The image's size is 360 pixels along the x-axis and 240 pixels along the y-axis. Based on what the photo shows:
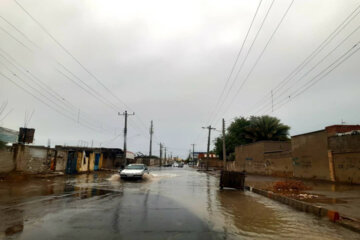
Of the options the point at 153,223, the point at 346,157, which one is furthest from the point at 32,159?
the point at 346,157

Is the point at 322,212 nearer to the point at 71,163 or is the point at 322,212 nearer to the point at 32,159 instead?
the point at 32,159

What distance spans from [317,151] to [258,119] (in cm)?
2190

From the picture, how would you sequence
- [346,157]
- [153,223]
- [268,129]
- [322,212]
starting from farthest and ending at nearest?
1. [268,129]
2. [346,157]
3. [322,212]
4. [153,223]

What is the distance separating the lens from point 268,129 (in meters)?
43.0

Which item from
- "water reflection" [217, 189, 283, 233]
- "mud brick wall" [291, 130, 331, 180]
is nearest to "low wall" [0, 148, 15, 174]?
"water reflection" [217, 189, 283, 233]

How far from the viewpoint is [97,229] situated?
20.4ft

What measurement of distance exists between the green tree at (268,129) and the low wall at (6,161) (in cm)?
3377

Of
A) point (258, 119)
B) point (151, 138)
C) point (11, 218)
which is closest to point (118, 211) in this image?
point (11, 218)

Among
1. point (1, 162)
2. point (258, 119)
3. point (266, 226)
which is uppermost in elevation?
point (258, 119)

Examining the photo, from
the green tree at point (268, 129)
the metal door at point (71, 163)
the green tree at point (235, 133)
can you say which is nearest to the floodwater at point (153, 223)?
the metal door at point (71, 163)

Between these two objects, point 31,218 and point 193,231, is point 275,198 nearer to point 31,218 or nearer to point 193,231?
point 193,231

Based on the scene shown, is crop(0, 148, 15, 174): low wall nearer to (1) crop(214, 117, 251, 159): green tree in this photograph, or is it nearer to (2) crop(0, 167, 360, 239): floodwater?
(2) crop(0, 167, 360, 239): floodwater

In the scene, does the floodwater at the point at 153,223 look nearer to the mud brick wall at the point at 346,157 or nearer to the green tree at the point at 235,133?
the mud brick wall at the point at 346,157

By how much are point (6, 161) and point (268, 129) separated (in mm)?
35569
